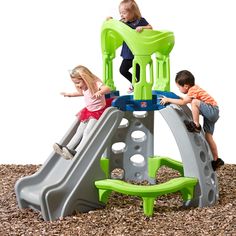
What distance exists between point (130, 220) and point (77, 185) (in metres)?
0.55

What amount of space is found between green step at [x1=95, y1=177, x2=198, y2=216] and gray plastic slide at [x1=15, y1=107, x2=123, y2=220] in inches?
3.7

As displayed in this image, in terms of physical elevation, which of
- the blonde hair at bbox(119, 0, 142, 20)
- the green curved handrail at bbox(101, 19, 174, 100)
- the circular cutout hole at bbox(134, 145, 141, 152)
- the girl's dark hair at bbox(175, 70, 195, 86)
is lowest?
the circular cutout hole at bbox(134, 145, 141, 152)

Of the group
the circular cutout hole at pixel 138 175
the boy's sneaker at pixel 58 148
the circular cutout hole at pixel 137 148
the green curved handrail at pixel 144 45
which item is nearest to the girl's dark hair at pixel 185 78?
the green curved handrail at pixel 144 45

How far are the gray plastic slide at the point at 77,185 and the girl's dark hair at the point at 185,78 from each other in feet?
1.93

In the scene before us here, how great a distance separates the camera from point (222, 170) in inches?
337

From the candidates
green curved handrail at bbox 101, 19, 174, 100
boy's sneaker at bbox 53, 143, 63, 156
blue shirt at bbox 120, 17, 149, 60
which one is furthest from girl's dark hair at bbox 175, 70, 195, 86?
boy's sneaker at bbox 53, 143, 63, 156

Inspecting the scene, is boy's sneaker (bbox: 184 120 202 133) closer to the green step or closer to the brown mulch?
the green step

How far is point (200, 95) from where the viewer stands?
6816mm

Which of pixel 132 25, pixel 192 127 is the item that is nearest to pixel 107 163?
pixel 192 127

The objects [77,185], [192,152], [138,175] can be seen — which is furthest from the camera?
[138,175]

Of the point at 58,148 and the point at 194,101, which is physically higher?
the point at 194,101

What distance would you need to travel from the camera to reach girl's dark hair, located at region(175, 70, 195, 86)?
6.82m

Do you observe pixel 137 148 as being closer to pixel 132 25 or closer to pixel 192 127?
pixel 192 127

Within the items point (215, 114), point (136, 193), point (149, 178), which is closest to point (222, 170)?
point (149, 178)
